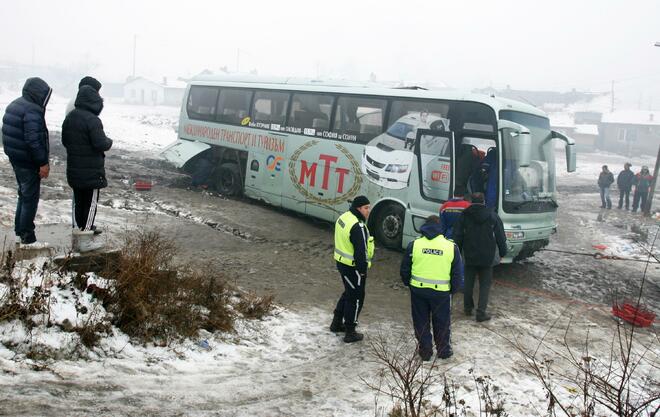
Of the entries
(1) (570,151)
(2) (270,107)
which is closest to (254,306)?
(1) (570,151)

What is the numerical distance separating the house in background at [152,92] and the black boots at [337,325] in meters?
72.8

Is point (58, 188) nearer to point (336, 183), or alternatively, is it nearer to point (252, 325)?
point (336, 183)

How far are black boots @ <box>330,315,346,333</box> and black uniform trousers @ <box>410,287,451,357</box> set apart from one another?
879 millimetres

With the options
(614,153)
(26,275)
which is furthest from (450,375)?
(614,153)

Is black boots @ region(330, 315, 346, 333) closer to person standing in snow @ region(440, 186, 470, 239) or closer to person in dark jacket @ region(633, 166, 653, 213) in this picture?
person standing in snow @ region(440, 186, 470, 239)

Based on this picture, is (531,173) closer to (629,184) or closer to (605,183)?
(605,183)

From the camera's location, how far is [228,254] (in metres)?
8.93

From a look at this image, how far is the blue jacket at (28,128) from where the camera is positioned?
17.2 feet

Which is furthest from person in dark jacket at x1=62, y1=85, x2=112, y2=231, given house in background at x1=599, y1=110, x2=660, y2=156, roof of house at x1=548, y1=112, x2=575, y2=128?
roof of house at x1=548, y1=112, x2=575, y2=128

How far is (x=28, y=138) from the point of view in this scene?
5246 millimetres

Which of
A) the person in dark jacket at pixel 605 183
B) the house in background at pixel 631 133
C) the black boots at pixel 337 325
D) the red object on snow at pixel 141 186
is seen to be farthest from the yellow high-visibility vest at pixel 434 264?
the house in background at pixel 631 133

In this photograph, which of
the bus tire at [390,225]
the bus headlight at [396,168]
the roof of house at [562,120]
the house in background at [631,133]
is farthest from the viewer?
the roof of house at [562,120]

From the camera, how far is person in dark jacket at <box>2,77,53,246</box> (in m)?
5.27

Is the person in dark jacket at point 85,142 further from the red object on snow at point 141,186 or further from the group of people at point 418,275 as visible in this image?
the red object on snow at point 141,186
